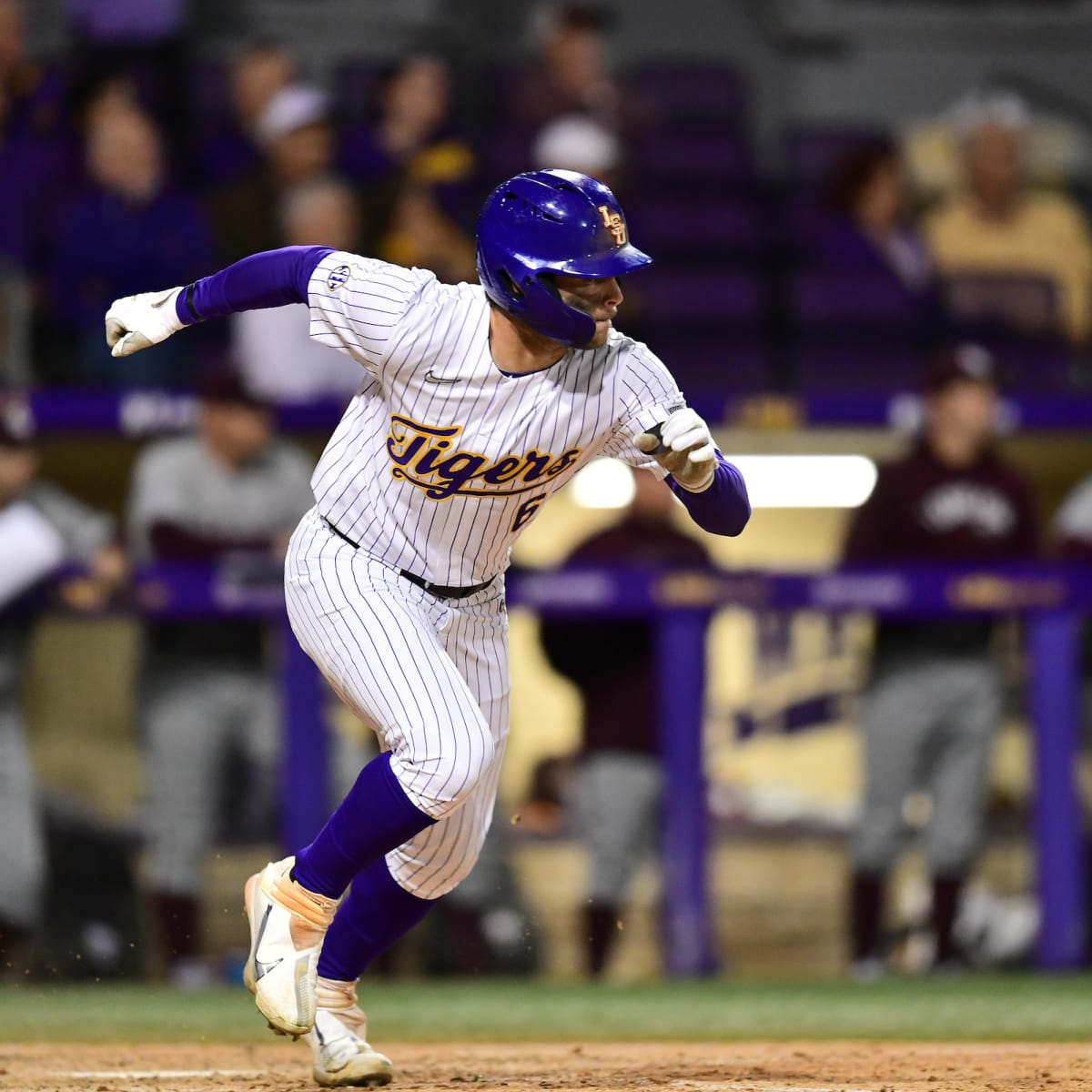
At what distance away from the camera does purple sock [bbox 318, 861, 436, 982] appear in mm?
3611

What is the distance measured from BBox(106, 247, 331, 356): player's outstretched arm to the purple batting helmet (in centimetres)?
35

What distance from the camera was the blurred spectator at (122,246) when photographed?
21.8 ft

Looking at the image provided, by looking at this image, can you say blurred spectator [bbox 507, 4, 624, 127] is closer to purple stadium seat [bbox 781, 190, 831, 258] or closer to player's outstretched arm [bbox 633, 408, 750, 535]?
purple stadium seat [bbox 781, 190, 831, 258]

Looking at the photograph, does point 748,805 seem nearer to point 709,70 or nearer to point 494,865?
point 494,865

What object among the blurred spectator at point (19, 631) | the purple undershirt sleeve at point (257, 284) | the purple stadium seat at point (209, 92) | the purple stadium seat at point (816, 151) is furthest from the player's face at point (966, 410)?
the purple stadium seat at point (209, 92)

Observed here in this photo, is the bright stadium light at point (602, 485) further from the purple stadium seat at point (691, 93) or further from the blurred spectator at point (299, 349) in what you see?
the purple stadium seat at point (691, 93)

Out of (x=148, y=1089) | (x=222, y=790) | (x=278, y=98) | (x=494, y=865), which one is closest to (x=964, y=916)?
(x=494, y=865)

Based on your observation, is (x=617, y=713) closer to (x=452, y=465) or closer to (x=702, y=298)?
(x=452, y=465)

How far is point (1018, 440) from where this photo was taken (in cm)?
636

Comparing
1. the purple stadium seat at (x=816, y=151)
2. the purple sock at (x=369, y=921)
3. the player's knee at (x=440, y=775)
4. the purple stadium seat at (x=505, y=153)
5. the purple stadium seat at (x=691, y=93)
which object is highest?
the purple stadium seat at (x=691, y=93)

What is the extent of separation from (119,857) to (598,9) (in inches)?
247

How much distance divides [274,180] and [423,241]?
70 cm

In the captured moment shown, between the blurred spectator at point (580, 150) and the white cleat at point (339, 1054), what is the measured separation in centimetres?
412

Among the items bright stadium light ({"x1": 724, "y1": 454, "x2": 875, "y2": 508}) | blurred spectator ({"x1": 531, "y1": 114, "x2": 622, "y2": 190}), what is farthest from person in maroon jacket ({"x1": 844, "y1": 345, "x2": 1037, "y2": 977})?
blurred spectator ({"x1": 531, "y1": 114, "x2": 622, "y2": 190})
